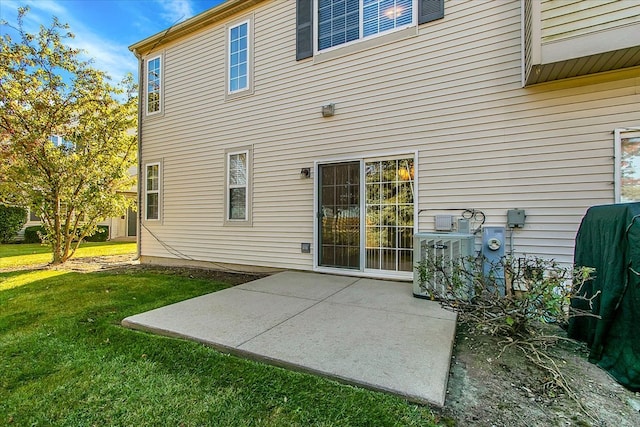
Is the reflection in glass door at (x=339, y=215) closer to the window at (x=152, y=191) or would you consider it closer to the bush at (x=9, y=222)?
the window at (x=152, y=191)

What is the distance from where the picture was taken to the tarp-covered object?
209 cm

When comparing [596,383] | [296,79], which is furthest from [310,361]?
[296,79]

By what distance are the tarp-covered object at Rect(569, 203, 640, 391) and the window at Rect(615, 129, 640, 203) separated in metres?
1.31

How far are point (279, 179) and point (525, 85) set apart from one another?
4096 millimetres

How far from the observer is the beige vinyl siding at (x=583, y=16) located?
2949 millimetres

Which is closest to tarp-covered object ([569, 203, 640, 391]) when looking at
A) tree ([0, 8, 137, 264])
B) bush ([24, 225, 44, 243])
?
tree ([0, 8, 137, 264])

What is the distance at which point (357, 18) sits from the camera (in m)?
5.05

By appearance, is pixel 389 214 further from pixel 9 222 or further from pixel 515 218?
pixel 9 222

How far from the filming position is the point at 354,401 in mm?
1826

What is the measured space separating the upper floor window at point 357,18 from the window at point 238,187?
8.72 ft

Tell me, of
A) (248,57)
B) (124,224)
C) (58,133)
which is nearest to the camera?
(248,57)

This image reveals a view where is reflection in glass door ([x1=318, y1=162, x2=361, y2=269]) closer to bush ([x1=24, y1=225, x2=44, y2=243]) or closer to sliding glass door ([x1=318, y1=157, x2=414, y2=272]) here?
sliding glass door ([x1=318, y1=157, x2=414, y2=272])

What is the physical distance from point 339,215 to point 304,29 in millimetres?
3560

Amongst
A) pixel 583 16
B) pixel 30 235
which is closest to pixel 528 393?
pixel 583 16
